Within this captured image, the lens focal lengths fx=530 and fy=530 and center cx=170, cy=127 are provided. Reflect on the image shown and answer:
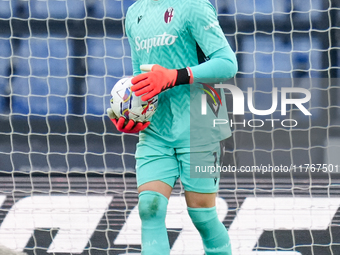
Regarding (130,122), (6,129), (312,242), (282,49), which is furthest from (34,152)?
(130,122)

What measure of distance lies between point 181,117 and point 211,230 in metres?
0.46

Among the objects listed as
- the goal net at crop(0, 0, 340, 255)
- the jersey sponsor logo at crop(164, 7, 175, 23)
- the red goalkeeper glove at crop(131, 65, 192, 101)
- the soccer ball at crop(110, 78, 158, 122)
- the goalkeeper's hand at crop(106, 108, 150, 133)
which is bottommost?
the goal net at crop(0, 0, 340, 255)

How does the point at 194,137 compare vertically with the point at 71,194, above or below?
above

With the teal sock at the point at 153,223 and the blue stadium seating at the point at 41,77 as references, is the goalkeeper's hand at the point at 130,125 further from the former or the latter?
the blue stadium seating at the point at 41,77

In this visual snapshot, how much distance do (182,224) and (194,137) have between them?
153cm

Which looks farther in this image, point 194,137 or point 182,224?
point 182,224

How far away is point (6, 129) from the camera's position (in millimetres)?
5035

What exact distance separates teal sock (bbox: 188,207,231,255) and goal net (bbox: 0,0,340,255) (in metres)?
2.06

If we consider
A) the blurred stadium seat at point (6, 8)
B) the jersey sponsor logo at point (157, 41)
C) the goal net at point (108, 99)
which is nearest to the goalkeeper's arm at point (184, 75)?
the jersey sponsor logo at point (157, 41)

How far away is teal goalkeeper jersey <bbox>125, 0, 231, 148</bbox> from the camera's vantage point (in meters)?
2.00

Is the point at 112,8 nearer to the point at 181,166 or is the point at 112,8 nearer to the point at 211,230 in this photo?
the point at 181,166

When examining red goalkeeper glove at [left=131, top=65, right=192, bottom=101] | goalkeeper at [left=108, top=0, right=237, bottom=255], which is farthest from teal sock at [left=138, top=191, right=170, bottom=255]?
red goalkeeper glove at [left=131, top=65, right=192, bottom=101]

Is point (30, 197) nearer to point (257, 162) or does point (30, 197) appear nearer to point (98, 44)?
point (98, 44)

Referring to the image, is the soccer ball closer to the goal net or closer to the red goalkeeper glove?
→ the red goalkeeper glove
